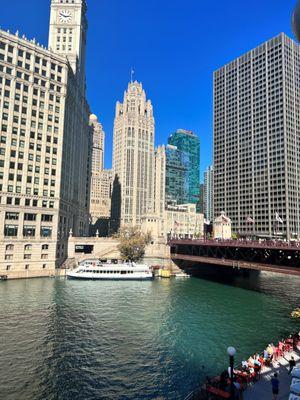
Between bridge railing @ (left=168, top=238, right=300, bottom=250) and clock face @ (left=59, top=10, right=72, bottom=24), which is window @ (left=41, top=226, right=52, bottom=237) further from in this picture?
clock face @ (left=59, top=10, right=72, bottom=24)

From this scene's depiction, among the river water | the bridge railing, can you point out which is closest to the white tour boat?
the river water

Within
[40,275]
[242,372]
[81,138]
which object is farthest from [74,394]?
[81,138]

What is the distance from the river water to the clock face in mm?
114918

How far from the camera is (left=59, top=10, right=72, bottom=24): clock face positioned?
450 ft

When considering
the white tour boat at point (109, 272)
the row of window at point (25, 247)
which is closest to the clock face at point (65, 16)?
the row of window at point (25, 247)

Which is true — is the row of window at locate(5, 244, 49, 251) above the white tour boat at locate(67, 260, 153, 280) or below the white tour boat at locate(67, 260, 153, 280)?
above

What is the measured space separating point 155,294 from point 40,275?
39424 mm

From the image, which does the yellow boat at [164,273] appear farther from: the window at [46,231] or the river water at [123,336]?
the window at [46,231]

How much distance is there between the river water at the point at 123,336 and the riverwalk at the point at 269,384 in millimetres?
6922

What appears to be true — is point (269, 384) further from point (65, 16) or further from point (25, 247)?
point (65, 16)

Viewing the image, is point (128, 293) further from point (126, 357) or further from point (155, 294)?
point (126, 357)

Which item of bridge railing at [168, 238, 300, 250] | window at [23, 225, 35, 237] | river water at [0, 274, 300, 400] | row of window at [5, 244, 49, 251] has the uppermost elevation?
window at [23, 225, 35, 237]

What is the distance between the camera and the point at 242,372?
28.7 metres

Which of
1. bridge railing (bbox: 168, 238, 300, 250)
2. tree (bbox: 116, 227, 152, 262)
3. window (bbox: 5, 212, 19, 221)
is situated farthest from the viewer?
tree (bbox: 116, 227, 152, 262)
